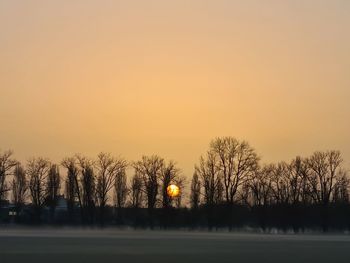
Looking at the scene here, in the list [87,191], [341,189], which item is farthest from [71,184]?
[341,189]

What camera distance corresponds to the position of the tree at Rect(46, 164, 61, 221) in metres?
123

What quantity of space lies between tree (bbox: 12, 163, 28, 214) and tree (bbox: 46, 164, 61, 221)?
620 cm

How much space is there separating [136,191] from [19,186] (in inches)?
1028

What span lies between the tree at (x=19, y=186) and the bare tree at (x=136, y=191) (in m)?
22.6

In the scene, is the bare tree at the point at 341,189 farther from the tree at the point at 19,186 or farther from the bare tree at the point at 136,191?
the tree at the point at 19,186

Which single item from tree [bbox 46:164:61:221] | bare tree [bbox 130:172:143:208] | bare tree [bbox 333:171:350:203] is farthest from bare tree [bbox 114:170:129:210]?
bare tree [bbox 333:171:350:203]

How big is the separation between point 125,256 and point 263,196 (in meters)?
89.4

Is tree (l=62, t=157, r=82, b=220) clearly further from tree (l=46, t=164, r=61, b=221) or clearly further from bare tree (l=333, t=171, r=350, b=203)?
bare tree (l=333, t=171, r=350, b=203)

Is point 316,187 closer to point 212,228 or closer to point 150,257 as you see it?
point 212,228

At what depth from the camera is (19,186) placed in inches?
5261

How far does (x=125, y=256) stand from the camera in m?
29.1

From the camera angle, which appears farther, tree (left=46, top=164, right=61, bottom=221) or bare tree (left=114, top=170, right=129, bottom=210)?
bare tree (left=114, top=170, right=129, bottom=210)

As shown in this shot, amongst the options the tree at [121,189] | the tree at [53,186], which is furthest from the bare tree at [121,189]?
the tree at [53,186]

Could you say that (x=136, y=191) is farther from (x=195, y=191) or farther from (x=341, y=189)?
(x=341, y=189)
